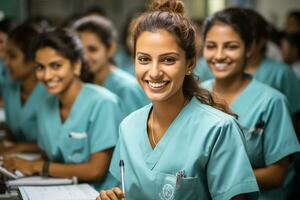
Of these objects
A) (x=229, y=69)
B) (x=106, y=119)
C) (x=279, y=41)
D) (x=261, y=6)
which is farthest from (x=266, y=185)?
(x=261, y=6)

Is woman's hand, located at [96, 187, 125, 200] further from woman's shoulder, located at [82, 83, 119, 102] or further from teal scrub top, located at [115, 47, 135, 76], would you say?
teal scrub top, located at [115, 47, 135, 76]

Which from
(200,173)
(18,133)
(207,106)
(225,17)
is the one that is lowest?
(18,133)

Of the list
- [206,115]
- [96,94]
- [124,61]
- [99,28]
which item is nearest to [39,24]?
Answer: [99,28]

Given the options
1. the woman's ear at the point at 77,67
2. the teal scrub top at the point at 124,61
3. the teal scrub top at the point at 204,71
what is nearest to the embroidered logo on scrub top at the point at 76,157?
the woman's ear at the point at 77,67

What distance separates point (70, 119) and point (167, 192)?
0.78 m

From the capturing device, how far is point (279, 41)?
4754mm

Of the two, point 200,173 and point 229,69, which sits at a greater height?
point 229,69

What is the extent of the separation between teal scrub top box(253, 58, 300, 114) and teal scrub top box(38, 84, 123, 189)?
1.02 metres

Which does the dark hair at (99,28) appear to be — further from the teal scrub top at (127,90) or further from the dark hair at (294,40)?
the dark hair at (294,40)

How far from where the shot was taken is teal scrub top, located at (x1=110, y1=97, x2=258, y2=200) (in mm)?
1515

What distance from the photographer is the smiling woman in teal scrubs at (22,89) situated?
2783 millimetres

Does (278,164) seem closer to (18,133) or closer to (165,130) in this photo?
(165,130)

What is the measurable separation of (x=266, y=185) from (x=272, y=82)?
104 cm

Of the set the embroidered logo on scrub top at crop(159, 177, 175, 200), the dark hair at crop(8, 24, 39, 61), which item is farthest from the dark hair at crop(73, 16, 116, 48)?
the embroidered logo on scrub top at crop(159, 177, 175, 200)
